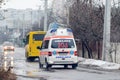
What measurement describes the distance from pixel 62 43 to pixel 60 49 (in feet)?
1.51

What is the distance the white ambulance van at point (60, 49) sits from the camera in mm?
28484

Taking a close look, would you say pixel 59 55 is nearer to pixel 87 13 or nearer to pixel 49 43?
pixel 49 43

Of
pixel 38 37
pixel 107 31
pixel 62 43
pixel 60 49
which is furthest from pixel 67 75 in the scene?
pixel 38 37

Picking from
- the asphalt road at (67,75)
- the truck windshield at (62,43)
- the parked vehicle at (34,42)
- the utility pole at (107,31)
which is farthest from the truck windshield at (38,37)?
the asphalt road at (67,75)

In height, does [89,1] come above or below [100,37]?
above

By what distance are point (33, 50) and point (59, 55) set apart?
14257 mm

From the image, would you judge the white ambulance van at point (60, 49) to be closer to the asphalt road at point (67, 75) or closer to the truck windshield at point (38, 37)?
the asphalt road at point (67, 75)

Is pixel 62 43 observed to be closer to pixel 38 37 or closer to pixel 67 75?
pixel 67 75

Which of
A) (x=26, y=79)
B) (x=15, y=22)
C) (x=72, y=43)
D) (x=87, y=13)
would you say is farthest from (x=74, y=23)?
(x=15, y=22)

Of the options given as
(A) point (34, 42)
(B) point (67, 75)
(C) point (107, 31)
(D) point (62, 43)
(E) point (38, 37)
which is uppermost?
(C) point (107, 31)

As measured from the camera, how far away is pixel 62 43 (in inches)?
1141

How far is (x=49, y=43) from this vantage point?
94.9ft

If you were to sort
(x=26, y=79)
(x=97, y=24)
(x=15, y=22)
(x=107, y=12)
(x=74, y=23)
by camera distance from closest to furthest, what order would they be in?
(x=26, y=79) → (x=107, y=12) → (x=97, y=24) → (x=74, y=23) → (x=15, y=22)

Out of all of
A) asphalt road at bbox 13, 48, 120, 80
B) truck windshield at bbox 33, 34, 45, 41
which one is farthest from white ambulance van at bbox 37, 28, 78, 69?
truck windshield at bbox 33, 34, 45, 41
